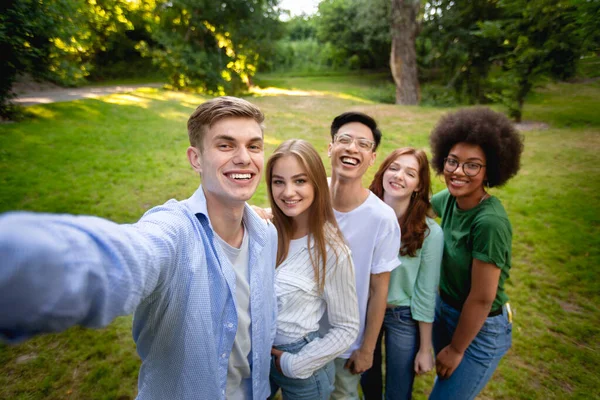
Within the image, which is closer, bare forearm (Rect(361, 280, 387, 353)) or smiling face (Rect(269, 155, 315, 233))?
smiling face (Rect(269, 155, 315, 233))

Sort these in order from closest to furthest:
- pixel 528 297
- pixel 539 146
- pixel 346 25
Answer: pixel 528 297, pixel 539 146, pixel 346 25

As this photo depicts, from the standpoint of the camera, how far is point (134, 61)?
2214 cm

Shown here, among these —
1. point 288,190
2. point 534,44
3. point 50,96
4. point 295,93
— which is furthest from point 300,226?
point 295,93

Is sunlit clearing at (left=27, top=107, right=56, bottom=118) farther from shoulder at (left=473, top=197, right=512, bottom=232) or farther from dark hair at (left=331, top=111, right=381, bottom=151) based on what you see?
shoulder at (left=473, top=197, right=512, bottom=232)

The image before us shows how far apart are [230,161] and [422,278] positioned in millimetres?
1458

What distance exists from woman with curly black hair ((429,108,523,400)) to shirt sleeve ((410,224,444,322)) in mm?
108

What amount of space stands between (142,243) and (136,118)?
11757 millimetres

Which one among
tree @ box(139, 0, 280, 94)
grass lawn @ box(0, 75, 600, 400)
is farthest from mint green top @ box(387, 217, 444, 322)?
tree @ box(139, 0, 280, 94)

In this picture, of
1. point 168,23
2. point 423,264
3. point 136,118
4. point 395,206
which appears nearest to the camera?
point 423,264

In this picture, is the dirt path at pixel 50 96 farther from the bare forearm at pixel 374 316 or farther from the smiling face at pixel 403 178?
the bare forearm at pixel 374 316

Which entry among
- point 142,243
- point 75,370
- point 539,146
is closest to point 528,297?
point 142,243

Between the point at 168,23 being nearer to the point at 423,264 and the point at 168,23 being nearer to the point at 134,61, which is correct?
the point at 134,61

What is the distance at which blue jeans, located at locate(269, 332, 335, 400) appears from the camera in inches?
68.6

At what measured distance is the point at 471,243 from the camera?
1.86 metres
